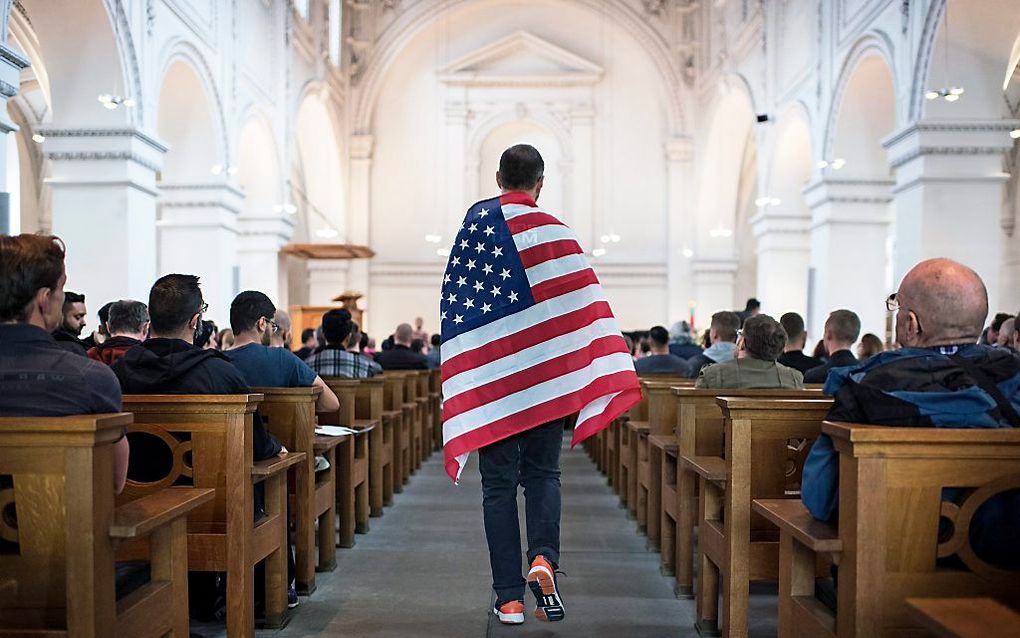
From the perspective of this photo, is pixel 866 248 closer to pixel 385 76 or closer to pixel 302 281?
pixel 385 76

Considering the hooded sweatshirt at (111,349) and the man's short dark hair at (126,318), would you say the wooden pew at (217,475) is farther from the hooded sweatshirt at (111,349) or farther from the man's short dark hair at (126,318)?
the man's short dark hair at (126,318)

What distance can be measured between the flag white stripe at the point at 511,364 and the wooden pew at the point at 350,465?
1.94 meters

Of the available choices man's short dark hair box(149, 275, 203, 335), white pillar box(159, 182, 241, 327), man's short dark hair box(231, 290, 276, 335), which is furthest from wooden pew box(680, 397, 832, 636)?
white pillar box(159, 182, 241, 327)

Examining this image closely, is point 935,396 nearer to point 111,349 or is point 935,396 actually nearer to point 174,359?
point 174,359

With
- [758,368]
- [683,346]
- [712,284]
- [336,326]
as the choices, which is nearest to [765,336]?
[758,368]

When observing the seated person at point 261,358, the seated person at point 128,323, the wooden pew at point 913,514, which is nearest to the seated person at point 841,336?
the seated person at point 261,358

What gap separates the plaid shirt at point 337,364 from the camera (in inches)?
237

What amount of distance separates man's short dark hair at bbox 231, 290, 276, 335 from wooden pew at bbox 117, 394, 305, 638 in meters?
1.04

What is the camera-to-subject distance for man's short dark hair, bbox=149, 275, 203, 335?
3.29 meters

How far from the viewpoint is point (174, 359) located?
10.8ft

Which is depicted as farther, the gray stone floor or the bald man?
the gray stone floor

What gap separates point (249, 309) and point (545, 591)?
2.01m

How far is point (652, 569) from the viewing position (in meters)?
4.59

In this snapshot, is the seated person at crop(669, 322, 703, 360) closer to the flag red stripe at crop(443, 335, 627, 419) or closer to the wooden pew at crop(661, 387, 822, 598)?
the wooden pew at crop(661, 387, 822, 598)
